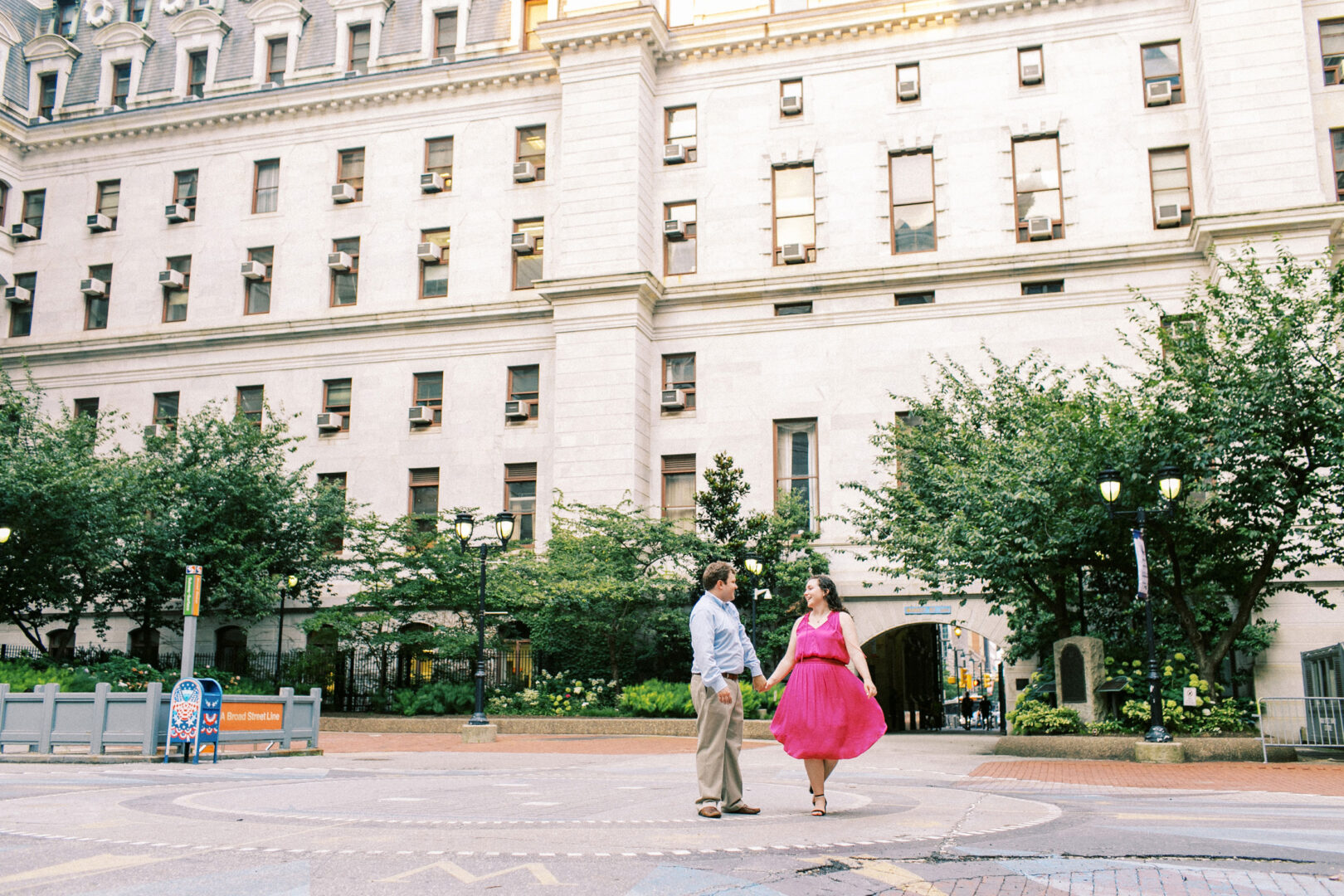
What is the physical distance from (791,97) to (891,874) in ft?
95.4

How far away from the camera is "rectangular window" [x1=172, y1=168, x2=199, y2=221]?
3678 centimetres

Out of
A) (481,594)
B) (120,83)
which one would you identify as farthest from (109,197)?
(481,594)

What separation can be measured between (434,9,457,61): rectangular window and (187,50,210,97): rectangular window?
328 inches

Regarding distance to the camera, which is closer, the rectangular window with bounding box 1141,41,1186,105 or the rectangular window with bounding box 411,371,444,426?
the rectangular window with bounding box 1141,41,1186,105

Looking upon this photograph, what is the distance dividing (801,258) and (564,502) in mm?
9514

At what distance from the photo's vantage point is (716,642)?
7.94 meters

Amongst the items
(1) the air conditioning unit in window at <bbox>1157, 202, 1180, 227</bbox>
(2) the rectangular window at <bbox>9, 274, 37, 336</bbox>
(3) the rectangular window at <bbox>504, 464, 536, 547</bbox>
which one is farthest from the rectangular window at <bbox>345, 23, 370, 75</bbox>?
(1) the air conditioning unit in window at <bbox>1157, 202, 1180, 227</bbox>


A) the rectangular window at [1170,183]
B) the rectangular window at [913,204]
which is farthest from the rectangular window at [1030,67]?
the rectangular window at [1170,183]

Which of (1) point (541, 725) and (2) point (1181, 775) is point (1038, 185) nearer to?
(1) point (541, 725)

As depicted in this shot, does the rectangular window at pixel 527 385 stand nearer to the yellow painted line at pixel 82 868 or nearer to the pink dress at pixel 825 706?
the pink dress at pixel 825 706

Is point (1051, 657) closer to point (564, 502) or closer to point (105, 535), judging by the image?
point (564, 502)

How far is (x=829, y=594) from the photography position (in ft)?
26.6

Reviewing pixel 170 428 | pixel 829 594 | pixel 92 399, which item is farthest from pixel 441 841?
pixel 92 399

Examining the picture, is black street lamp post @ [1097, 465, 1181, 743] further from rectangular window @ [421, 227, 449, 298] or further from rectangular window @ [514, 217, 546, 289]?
rectangular window @ [421, 227, 449, 298]
